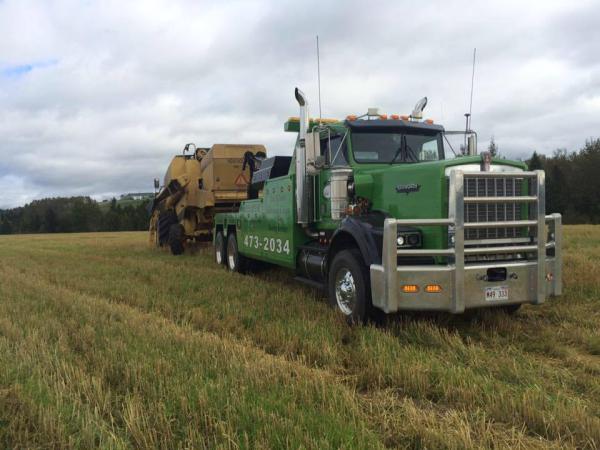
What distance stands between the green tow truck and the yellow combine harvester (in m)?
6.36

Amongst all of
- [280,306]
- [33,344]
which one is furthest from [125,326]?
[280,306]

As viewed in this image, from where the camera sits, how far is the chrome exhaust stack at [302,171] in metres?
7.04

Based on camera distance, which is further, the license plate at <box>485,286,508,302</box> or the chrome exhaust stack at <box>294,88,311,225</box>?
the chrome exhaust stack at <box>294,88,311,225</box>

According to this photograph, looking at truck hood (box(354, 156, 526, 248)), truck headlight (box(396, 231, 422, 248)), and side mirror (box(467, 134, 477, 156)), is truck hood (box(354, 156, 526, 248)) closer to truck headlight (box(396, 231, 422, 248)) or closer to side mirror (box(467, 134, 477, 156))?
truck headlight (box(396, 231, 422, 248))

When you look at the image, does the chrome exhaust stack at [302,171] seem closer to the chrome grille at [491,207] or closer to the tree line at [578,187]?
the chrome grille at [491,207]

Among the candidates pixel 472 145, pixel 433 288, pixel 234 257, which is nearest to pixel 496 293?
pixel 433 288

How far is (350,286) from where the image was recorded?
5828 millimetres

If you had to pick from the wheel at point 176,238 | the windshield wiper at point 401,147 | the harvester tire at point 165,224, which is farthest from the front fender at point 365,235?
the harvester tire at point 165,224

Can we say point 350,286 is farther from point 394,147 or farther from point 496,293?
point 394,147

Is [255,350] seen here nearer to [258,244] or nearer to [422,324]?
[422,324]

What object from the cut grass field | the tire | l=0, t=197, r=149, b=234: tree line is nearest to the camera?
the cut grass field

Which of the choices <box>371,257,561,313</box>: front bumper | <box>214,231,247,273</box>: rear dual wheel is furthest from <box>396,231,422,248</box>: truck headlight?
<box>214,231,247,273</box>: rear dual wheel

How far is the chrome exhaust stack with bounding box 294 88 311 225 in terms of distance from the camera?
7035mm

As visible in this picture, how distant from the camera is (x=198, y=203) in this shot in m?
14.2
